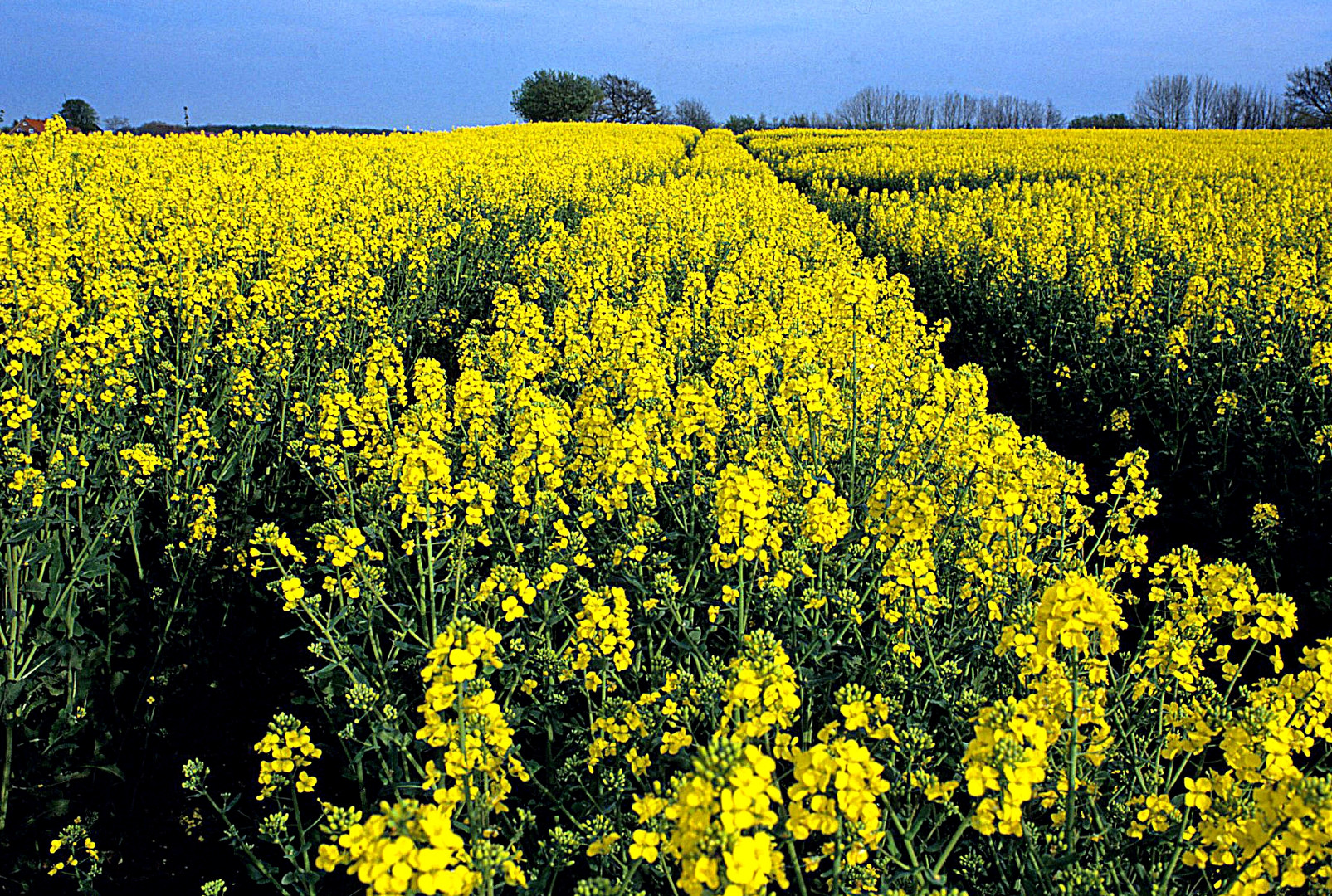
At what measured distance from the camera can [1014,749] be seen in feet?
5.34

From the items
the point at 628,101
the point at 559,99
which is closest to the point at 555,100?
the point at 559,99

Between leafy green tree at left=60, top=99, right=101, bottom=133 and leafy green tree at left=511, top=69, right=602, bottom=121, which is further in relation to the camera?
leafy green tree at left=511, top=69, right=602, bottom=121

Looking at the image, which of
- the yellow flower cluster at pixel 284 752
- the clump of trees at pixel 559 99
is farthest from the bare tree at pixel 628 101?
the yellow flower cluster at pixel 284 752

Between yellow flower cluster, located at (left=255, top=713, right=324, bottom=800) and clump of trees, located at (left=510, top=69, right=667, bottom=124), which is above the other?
clump of trees, located at (left=510, top=69, right=667, bottom=124)

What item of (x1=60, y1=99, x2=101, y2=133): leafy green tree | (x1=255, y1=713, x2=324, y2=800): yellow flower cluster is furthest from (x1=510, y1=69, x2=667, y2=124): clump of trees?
(x1=255, y1=713, x2=324, y2=800): yellow flower cluster

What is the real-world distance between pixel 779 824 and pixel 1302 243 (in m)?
10.4

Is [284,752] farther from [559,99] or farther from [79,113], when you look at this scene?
[559,99]

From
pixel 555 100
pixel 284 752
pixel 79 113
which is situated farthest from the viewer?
pixel 555 100

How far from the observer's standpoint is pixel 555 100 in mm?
60969

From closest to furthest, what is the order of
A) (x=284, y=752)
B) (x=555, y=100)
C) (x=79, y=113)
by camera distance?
(x=284, y=752), (x=79, y=113), (x=555, y=100)

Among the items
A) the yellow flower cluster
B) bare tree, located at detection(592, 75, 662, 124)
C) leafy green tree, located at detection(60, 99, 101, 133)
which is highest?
bare tree, located at detection(592, 75, 662, 124)

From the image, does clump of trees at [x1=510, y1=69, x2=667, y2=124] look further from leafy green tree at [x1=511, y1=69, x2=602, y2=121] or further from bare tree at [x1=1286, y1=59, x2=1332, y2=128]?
bare tree at [x1=1286, y1=59, x2=1332, y2=128]

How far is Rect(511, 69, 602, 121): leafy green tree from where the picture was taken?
6100 cm

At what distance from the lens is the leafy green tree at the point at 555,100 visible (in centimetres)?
6100
